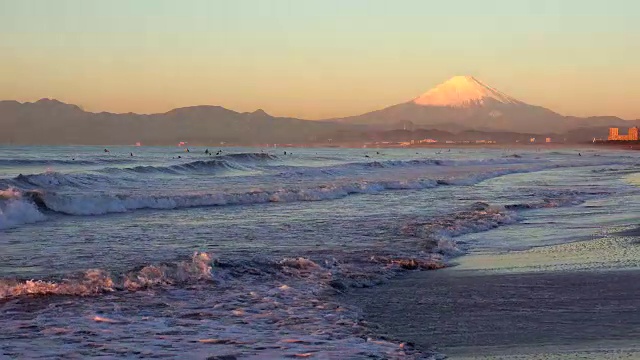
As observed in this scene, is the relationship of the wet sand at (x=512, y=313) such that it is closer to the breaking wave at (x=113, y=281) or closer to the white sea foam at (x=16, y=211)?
the breaking wave at (x=113, y=281)

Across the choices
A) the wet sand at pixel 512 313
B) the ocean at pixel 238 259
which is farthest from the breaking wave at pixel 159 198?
the wet sand at pixel 512 313

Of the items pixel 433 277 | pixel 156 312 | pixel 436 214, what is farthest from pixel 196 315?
pixel 436 214

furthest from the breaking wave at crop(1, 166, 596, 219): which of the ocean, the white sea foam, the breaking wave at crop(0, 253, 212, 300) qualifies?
the breaking wave at crop(0, 253, 212, 300)

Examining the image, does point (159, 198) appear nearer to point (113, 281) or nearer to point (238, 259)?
point (238, 259)

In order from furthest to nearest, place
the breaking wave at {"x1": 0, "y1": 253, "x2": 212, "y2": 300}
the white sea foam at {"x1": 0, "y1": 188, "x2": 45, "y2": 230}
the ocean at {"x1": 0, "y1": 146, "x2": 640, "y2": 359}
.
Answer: the white sea foam at {"x1": 0, "y1": 188, "x2": 45, "y2": 230}, the breaking wave at {"x1": 0, "y1": 253, "x2": 212, "y2": 300}, the ocean at {"x1": 0, "y1": 146, "x2": 640, "y2": 359}

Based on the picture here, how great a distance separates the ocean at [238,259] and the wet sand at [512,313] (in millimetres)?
351

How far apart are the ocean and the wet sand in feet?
1.15

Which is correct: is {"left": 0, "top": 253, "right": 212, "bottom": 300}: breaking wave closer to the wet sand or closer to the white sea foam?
the wet sand

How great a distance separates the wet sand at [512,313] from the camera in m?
6.70

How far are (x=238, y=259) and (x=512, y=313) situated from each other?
4451 mm

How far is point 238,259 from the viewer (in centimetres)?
1123

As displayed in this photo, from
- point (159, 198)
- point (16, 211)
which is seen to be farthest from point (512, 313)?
point (159, 198)

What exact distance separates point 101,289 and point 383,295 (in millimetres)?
3252

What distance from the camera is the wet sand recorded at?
6.70 m
